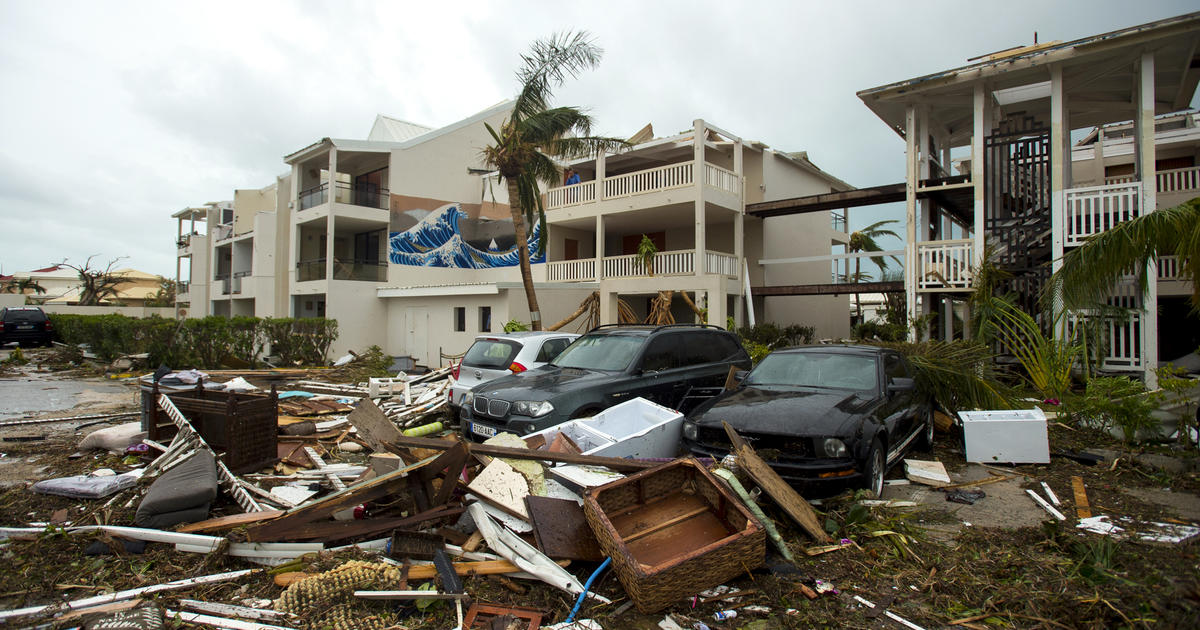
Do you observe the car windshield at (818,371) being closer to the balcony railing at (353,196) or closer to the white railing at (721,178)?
the white railing at (721,178)

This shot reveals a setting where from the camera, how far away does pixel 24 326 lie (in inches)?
956

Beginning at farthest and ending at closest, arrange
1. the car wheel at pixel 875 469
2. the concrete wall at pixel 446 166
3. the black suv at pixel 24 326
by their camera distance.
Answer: the black suv at pixel 24 326
the concrete wall at pixel 446 166
the car wheel at pixel 875 469

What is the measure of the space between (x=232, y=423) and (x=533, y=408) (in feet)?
9.98

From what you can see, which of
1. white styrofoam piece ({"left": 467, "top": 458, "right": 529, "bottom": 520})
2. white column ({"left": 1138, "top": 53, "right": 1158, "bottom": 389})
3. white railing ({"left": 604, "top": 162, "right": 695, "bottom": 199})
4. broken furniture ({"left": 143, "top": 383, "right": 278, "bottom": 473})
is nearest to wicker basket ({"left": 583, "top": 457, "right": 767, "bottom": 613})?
white styrofoam piece ({"left": 467, "top": 458, "right": 529, "bottom": 520})

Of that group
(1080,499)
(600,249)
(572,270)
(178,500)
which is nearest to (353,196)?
(572,270)

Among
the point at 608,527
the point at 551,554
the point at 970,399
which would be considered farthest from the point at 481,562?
the point at 970,399

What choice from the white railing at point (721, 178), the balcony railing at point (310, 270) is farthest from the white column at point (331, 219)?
the white railing at point (721, 178)

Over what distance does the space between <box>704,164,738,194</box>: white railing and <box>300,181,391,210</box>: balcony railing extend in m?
12.5

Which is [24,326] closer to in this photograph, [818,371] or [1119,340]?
[818,371]

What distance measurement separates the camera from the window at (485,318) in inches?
723

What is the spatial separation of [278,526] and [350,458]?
3.31 metres

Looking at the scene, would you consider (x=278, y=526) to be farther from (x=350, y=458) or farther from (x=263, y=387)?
(x=263, y=387)

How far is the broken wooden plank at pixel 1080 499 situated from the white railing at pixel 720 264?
38.8ft

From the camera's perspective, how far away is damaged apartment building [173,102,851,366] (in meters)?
18.4
